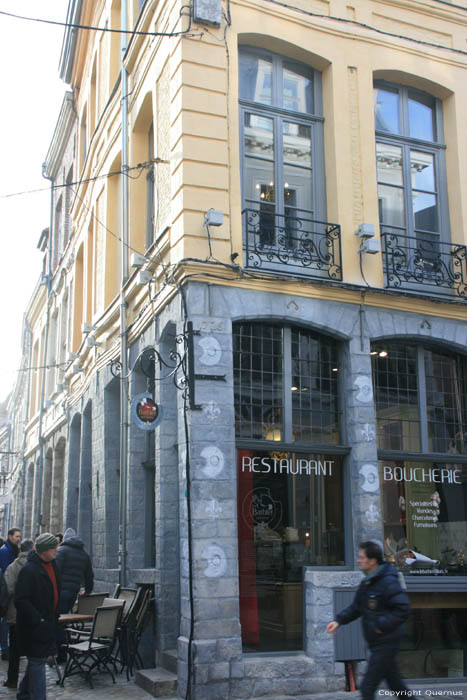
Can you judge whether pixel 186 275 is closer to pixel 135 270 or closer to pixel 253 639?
pixel 135 270

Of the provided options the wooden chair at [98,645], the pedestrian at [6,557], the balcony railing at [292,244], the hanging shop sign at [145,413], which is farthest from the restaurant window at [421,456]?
the pedestrian at [6,557]

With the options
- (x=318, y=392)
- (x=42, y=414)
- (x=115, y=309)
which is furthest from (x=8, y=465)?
(x=318, y=392)

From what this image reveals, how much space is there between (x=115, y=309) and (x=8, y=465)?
25482mm

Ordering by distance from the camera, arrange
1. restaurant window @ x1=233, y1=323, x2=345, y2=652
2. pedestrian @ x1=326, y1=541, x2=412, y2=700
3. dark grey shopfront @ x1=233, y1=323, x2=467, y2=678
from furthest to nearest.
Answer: dark grey shopfront @ x1=233, y1=323, x2=467, y2=678, restaurant window @ x1=233, y1=323, x2=345, y2=652, pedestrian @ x1=326, y1=541, x2=412, y2=700

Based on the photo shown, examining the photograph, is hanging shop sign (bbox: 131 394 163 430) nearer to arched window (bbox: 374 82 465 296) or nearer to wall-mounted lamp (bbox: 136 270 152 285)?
wall-mounted lamp (bbox: 136 270 152 285)

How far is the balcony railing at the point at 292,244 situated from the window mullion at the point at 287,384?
917mm

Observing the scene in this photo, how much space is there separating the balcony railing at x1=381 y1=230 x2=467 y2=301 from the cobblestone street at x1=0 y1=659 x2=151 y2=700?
20.5 feet

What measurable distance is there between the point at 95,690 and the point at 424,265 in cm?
732

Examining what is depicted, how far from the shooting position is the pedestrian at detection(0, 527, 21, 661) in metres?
11.2

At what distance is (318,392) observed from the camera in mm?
10453

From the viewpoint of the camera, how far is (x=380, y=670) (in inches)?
240

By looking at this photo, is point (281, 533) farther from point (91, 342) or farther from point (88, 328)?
point (88, 328)

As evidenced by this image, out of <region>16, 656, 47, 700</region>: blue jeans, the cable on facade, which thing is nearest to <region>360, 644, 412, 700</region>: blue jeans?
<region>16, 656, 47, 700</region>: blue jeans

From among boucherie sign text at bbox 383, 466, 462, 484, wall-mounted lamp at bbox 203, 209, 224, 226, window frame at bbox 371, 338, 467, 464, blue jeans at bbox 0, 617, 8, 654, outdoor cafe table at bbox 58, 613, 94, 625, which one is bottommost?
blue jeans at bbox 0, 617, 8, 654
